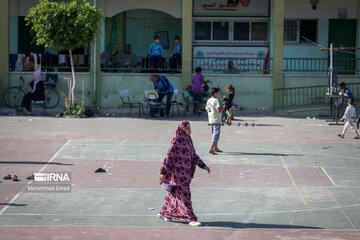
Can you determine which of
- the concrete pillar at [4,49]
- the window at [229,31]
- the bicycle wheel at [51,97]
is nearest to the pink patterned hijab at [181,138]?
the bicycle wheel at [51,97]

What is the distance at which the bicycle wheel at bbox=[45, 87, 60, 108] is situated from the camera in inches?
1027

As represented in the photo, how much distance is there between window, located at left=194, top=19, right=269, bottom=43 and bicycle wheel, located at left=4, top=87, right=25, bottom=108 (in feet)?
27.0

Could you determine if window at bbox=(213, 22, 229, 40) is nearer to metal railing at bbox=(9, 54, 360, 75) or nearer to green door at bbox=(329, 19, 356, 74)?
metal railing at bbox=(9, 54, 360, 75)

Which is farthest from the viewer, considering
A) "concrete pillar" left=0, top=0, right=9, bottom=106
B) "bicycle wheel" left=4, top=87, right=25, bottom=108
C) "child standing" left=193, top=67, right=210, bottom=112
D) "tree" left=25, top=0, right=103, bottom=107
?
"concrete pillar" left=0, top=0, right=9, bottom=106

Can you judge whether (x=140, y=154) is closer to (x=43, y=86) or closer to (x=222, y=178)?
(x=222, y=178)

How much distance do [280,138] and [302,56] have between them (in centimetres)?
1019

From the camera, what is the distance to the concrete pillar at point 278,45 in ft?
87.8

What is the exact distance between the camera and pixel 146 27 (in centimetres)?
2956

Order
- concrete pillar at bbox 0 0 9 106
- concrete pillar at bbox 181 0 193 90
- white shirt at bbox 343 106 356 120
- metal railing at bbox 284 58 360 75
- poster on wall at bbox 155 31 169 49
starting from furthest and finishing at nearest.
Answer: poster on wall at bbox 155 31 169 49 → metal railing at bbox 284 58 360 75 → concrete pillar at bbox 181 0 193 90 → concrete pillar at bbox 0 0 9 106 → white shirt at bbox 343 106 356 120

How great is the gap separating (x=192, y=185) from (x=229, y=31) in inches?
673

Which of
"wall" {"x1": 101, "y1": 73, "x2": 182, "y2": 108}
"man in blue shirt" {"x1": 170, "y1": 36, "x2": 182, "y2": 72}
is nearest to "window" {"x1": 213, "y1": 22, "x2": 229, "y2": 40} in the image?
"man in blue shirt" {"x1": 170, "y1": 36, "x2": 182, "y2": 72}

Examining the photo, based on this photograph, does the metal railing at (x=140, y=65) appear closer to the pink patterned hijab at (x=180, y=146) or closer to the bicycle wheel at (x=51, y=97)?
the bicycle wheel at (x=51, y=97)

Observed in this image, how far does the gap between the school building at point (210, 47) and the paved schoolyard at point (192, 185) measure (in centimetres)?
442

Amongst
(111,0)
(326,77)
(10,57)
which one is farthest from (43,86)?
(326,77)
